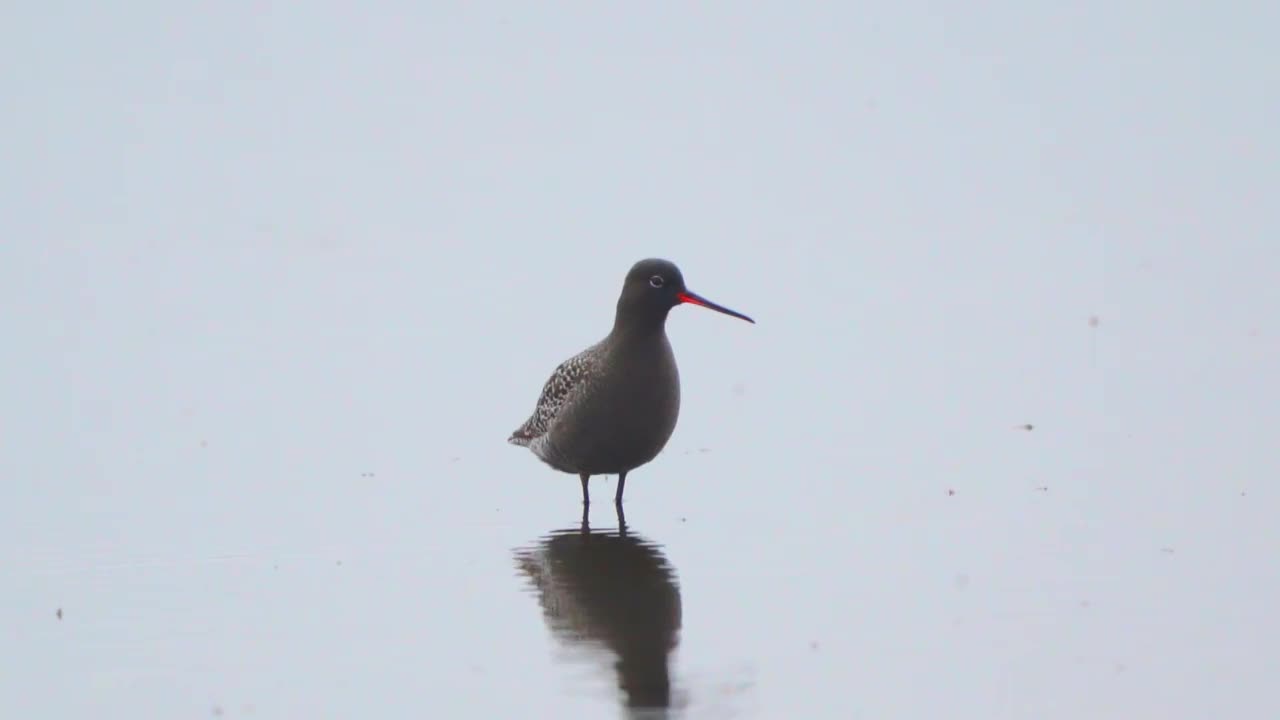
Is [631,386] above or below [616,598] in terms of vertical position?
above

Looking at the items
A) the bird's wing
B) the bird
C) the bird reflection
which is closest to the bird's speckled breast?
the bird

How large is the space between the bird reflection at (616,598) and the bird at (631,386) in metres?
0.63

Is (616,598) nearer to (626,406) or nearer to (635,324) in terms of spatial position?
(626,406)

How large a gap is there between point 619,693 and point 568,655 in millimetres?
905

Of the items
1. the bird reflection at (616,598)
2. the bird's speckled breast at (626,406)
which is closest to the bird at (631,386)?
the bird's speckled breast at (626,406)

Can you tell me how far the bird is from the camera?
13.5 meters

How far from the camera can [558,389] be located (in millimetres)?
14430

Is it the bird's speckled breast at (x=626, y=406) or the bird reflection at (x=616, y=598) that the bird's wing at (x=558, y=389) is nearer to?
the bird's speckled breast at (x=626, y=406)

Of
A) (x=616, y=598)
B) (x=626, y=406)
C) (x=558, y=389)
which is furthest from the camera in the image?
(x=558, y=389)

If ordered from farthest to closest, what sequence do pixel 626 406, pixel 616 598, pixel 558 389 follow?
pixel 558 389 < pixel 626 406 < pixel 616 598

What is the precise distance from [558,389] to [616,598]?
3820 millimetres

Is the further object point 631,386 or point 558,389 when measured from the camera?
point 558,389

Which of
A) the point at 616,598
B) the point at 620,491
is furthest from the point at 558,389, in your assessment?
the point at 616,598

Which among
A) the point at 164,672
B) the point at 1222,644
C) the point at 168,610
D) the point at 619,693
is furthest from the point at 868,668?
the point at 168,610
